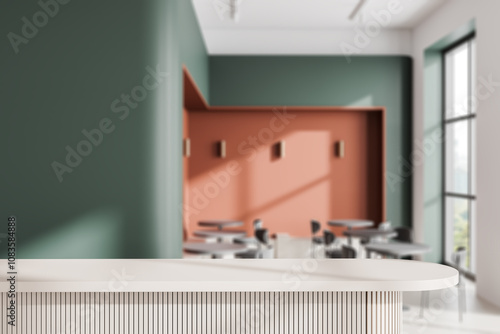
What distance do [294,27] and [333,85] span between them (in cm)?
119

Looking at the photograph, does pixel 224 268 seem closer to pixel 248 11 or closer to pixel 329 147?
pixel 248 11

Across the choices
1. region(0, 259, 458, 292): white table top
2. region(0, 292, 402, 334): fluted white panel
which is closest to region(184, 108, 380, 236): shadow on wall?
region(0, 259, 458, 292): white table top

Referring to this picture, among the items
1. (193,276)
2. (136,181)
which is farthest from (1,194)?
(193,276)

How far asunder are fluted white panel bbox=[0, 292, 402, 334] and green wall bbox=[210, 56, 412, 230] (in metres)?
6.61

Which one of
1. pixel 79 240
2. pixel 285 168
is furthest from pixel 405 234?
pixel 79 240

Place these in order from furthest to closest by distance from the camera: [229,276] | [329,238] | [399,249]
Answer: [329,238] → [399,249] → [229,276]

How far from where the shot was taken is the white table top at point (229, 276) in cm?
226

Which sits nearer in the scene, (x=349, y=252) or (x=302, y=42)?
(x=349, y=252)

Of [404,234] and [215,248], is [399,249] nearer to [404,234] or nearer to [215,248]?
[404,234]

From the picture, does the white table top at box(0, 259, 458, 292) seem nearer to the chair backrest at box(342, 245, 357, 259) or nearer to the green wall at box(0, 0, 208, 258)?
the green wall at box(0, 0, 208, 258)

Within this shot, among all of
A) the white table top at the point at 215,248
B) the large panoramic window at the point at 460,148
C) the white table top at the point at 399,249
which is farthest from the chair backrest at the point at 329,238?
the large panoramic window at the point at 460,148

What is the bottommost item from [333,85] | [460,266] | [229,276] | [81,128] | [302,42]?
[460,266]

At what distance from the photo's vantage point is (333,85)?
8766mm

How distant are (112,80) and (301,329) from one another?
2.25m
